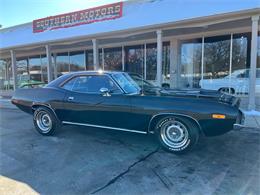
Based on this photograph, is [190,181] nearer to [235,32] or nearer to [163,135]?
[163,135]

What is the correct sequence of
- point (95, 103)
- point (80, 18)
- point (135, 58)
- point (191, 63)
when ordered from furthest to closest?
point (135, 58) → point (191, 63) → point (80, 18) → point (95, 103)

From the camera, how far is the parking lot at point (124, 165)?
302 cm

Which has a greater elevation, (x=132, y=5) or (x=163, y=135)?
(x=132, y=5)

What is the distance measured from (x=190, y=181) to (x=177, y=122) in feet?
4.02

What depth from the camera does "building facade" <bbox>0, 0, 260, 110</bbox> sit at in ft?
26.4

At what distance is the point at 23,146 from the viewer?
187 inches

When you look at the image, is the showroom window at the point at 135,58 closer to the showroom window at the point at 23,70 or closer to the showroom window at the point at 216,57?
the showroom window at the point at 216,57

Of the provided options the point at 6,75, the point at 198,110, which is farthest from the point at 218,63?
the point at 6,75

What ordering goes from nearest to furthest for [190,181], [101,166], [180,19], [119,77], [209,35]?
[190,181] < [101,166] < [119,77] < [180,19] < [209,35]

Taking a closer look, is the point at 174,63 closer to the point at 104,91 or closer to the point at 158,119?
the point at 104,91

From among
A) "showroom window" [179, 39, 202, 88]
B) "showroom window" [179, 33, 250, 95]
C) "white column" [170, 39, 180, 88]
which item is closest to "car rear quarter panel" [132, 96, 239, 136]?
"showroom window" [179, 33, 250, 95]

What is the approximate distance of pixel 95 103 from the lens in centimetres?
482

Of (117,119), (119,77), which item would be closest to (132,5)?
(119,77)

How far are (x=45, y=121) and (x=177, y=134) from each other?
132 inches
